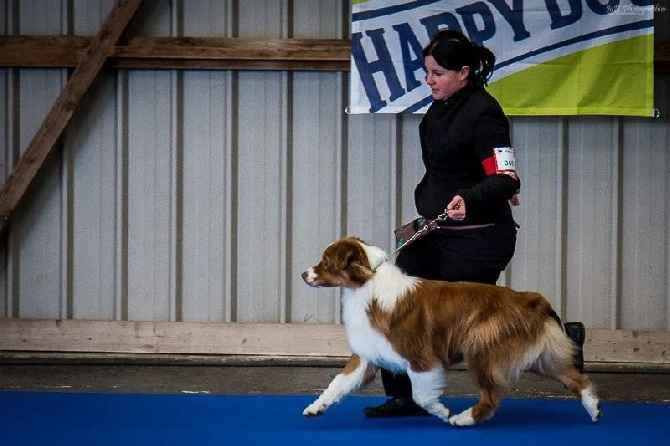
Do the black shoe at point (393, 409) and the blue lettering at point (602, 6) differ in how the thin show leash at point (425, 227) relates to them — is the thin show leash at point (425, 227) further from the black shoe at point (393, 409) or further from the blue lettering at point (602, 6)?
the blue lettering at point (602, 6)

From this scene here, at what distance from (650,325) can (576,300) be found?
1.60ft

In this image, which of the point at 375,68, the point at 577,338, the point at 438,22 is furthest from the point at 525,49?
the point at 577,338

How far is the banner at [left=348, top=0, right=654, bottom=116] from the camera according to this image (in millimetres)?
7031

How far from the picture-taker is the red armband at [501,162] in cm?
476

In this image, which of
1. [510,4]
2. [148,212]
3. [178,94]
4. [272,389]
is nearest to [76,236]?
[148,212]

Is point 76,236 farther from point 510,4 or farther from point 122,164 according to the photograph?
point 510,4

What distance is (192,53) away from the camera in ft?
23.7

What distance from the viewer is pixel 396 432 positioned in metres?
4.81

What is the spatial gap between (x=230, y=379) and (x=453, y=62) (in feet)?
9.27

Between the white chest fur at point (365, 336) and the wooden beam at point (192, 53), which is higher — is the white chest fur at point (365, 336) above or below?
below

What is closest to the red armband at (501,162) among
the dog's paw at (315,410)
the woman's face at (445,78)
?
the woman's face at (445,78)

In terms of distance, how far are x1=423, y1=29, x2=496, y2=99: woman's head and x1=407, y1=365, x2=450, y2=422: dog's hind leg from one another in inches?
46.2

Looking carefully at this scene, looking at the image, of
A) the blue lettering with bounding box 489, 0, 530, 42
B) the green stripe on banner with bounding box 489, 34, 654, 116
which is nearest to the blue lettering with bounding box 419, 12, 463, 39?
the blue lettering with bounding box 489, 0, 530, 42

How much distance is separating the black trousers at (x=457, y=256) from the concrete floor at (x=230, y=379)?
142cm
